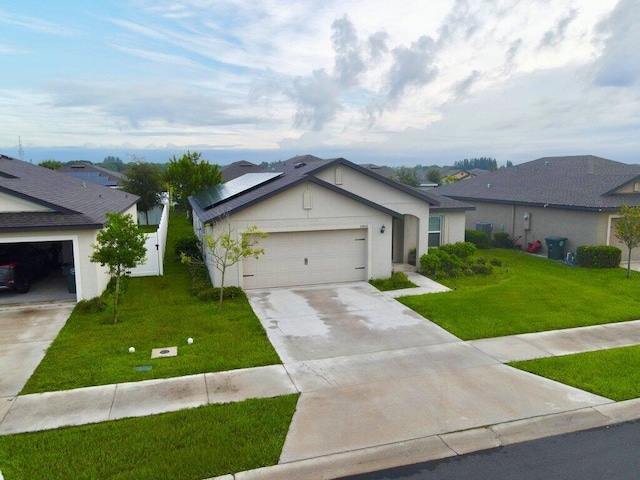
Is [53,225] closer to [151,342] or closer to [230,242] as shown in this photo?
[230,242]

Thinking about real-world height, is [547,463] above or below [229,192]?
below

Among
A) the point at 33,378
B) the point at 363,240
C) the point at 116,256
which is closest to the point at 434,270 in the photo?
the point at 363,240

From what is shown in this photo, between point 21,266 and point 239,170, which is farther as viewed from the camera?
point 239,170

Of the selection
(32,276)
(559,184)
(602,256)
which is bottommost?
(32,276)

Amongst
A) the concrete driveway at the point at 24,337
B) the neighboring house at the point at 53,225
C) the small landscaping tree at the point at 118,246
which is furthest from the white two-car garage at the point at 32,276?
the small landscaping tree at the point at 118,246

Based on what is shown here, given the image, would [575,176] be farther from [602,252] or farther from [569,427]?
[569,427]

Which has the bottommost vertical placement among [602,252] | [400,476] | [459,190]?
[400,476]

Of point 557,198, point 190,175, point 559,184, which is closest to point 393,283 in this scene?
point 557,198

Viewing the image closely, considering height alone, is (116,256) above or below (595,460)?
above
